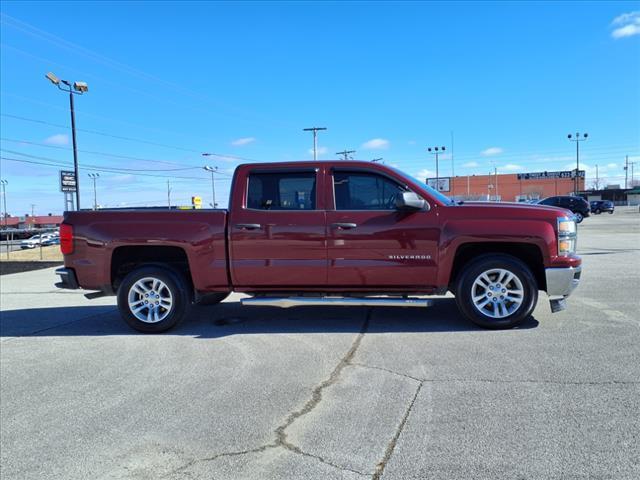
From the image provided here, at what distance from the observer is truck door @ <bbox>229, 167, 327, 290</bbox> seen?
239 inches

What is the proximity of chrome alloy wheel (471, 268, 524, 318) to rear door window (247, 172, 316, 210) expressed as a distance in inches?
87.8

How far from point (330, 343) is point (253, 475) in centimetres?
271

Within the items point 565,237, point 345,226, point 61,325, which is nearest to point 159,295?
point 61,325

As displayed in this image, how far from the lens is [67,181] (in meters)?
24.9

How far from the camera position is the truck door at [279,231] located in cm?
606

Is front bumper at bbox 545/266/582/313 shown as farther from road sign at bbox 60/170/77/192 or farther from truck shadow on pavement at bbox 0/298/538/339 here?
road sign at bbox 60/170/77/192

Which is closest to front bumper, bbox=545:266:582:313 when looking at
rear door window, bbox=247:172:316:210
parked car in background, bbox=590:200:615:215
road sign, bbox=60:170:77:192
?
rear door window, bbox=247:172:316:210

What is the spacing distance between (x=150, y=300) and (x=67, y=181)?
21468mm

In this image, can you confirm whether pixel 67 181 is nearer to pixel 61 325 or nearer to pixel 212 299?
pixel 61 325

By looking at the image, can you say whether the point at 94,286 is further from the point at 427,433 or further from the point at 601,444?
the point at 601,444

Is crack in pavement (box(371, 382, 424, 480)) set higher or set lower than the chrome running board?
lower

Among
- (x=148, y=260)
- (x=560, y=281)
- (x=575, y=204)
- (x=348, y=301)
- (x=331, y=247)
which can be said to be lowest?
(x=348, y=301)

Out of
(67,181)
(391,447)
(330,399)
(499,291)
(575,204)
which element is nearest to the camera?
(391,447)

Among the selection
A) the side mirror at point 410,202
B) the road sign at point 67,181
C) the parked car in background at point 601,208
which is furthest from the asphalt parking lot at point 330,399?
the parked car in background at point 601,208
